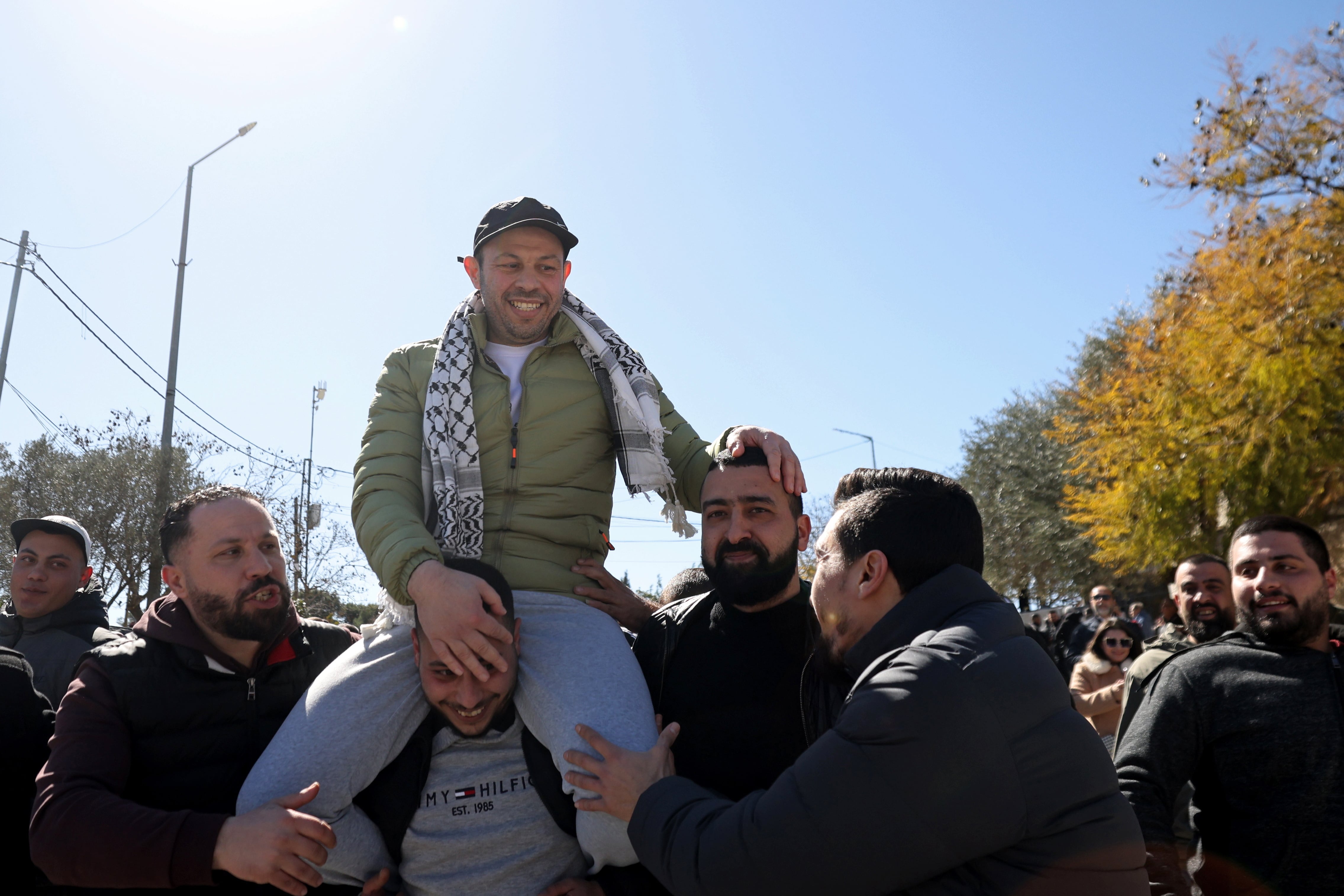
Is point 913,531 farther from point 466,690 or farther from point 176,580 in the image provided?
point 176,580

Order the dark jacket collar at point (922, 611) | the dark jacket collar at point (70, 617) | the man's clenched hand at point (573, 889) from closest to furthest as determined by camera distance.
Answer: the dark jacket collar at point (922, 611), the man's clenched hand at point (573, 889), the dark jacket collar at point (70, 617)

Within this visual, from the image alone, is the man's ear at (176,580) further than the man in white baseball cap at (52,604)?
No

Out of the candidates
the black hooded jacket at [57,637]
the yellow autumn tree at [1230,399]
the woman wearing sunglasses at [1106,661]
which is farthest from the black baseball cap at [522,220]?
the yellow autumn tree at [1230,399]

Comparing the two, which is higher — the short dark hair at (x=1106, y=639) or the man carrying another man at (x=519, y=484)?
the man carrying another man at (x=519, y=484)

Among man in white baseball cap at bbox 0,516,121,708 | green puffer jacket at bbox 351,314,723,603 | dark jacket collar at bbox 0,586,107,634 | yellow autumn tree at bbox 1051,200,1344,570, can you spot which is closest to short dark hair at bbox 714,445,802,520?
green puffer jacket at bbox 351,314,723,603

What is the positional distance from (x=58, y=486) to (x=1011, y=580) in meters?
26.1

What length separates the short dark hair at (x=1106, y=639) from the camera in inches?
288

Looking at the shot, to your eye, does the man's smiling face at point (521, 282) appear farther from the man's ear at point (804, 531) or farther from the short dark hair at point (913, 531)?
the short dark hair at point (913, 531)

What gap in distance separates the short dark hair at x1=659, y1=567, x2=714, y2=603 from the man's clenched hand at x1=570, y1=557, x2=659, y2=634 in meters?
1.20

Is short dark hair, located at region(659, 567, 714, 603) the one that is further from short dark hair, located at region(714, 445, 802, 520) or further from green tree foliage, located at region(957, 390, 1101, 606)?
green tree foliage, located at region(957, 390, 1101, 606)

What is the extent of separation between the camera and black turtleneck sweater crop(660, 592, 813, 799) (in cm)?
292

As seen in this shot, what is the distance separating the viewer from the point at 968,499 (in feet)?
8.75

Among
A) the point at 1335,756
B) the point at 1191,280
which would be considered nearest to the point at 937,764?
the point at 1335,756

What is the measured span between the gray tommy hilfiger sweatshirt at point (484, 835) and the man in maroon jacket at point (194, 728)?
33 centimetres
